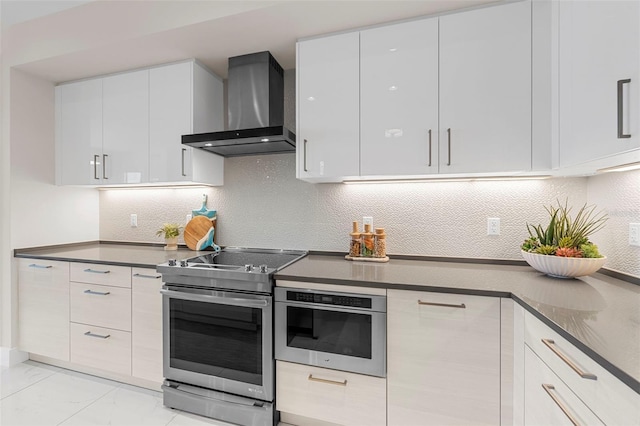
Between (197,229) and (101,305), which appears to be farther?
(197,229)

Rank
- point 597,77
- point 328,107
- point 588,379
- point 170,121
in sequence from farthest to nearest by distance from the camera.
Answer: point 170,121 → point 328,107 → point 597,77 → point 588,379

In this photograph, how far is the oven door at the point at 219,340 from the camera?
170 centimetres

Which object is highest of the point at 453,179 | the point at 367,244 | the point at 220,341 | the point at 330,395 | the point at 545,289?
the point at 453,179

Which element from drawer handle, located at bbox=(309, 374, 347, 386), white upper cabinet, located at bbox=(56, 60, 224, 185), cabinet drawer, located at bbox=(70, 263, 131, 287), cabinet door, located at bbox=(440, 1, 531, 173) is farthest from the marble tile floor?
cabinet door, located at bbox=(440, 1, 531, 173)

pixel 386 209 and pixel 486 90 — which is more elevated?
pixel 486 90

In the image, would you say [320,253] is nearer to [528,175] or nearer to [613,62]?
[528,175]

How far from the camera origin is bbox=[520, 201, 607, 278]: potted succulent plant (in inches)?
58.1

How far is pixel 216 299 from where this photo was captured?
1.78 metres

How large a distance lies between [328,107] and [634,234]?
65.9 inches

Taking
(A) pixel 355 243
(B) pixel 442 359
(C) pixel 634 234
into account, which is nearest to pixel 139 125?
(A) pixel 355 243

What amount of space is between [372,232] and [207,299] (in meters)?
1.17

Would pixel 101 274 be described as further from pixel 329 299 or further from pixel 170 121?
pixel 329 299

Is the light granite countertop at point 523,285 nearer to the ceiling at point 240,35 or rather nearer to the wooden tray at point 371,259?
the wooden tray at point 371,259

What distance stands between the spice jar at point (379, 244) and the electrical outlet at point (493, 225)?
667 mm
